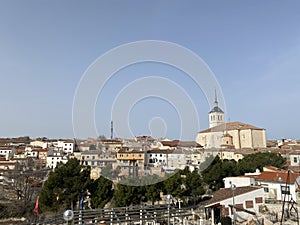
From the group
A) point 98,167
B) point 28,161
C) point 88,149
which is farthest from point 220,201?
point 28,161

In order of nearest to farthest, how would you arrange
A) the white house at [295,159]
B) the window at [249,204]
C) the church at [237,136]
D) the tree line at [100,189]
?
the window at [249,204]
the tree line at [100,189]
the white house at [295,159]
the church at [237,136]

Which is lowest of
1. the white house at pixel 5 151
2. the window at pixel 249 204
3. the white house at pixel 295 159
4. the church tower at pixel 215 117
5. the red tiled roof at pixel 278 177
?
the window at pixel 249 204

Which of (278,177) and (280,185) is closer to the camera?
(280,185)

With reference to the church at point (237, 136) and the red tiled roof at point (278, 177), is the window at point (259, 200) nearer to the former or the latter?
the red tiled roof at point (278, 177)

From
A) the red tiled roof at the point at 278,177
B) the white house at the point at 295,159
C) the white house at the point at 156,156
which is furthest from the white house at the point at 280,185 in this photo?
the white house at the point at 156,156

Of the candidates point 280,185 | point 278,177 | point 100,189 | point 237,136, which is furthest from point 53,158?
point 237,136

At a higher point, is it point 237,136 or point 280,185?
point 237,136

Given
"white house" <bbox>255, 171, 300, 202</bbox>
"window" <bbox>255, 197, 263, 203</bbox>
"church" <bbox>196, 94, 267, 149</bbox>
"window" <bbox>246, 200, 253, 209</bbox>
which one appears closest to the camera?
"window" <bbox>246, 200, 253, 209</bbox>

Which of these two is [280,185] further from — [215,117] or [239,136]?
[215,117]

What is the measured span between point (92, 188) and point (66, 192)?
3.51ft

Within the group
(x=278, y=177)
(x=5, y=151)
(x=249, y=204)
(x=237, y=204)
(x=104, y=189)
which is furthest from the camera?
(x=5, y=151)

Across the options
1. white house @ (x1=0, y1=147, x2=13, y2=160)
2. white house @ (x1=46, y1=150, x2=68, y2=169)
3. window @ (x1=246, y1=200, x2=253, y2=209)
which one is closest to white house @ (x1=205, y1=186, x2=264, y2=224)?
window @ (x1=246, y1=200, x2=253, y2=209)

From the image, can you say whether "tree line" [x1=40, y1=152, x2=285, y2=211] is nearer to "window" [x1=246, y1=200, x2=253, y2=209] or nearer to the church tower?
"window" [x1=246, y1=200, x2=253, y2=209]

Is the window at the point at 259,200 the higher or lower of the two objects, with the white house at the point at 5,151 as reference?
lower
